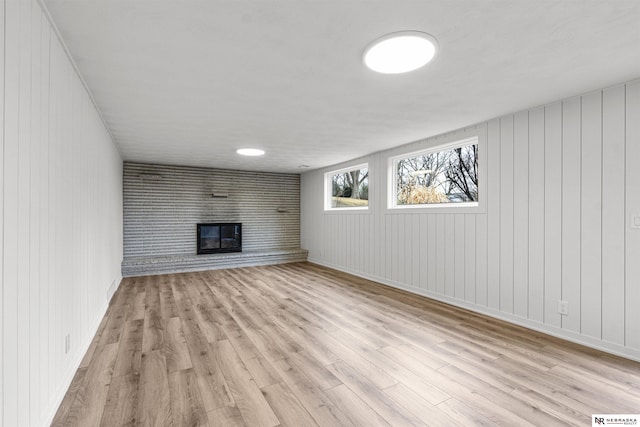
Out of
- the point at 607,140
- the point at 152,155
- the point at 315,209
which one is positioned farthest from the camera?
the point at 315,209

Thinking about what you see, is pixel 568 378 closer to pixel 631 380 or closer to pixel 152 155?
pixel 631 380

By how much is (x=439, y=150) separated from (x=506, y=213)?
128 cm

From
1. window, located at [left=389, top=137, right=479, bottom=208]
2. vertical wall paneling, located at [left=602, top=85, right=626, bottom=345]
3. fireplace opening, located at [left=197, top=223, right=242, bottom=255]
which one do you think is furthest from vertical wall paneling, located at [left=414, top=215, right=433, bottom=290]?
fireplace opening, located at [left=197, top=223, right=242, bottom=255]

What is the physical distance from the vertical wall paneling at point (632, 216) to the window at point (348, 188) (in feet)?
11.4

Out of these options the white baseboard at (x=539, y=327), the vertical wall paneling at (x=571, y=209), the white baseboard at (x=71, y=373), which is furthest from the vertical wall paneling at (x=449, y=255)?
the white baseboard at (x=71, y=373)

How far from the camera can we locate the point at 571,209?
274 centimetres

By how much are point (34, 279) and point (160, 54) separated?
1.48 metres

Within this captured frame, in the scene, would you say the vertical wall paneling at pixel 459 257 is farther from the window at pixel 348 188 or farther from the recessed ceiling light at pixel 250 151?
the recessed ceiling light at pixel 250 151

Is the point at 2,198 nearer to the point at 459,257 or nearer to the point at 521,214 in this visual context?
the point at 521,214

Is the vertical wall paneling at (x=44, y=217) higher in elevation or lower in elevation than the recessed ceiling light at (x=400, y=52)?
lower

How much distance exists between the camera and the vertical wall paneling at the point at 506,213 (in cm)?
320

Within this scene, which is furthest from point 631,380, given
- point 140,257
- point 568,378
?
point 140,257

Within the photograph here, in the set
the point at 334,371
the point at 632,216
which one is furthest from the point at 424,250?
the point at 334,371

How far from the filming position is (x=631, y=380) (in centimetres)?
208
